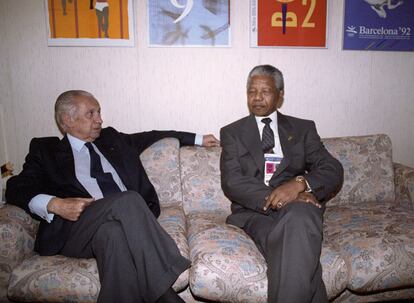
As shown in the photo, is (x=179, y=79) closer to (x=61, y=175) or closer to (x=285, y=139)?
(x=285, y=139)

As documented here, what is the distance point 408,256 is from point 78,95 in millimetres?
1974

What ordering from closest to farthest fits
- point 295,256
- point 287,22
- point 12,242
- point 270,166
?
point 295,256
point 12,242
point 270,166
point 287,22

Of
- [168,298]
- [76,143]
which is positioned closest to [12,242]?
[76,143]

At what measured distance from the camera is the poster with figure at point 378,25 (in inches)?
97.0

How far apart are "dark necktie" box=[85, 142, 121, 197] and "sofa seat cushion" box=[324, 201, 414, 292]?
124 cm

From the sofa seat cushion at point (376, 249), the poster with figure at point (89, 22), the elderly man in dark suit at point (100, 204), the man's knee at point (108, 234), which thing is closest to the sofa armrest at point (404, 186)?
the sofa seat cushion at point (376, 249)

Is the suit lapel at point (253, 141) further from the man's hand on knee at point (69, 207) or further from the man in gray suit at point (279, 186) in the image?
the man's hand on knee at point (69, 207)

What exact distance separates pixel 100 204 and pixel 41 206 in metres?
0.35

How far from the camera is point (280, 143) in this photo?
6.63 feet

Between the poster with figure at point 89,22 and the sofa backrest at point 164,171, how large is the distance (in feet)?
2.74

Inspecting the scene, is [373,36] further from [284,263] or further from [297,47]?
[284,263]

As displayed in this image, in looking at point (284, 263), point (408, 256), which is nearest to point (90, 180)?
point (284, 263)

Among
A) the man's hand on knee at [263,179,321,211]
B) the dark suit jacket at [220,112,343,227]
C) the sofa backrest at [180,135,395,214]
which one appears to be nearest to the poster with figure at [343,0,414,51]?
the sofa backrest at [180,135,395,214]

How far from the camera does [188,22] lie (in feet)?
7.57
